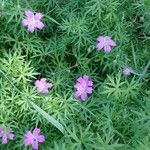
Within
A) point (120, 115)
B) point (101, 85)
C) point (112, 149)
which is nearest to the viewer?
point (112, 149)

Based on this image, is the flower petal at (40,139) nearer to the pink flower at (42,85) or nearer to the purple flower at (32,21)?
the pink flower at (42,85)

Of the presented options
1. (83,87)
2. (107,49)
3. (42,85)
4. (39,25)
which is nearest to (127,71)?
(107,49)

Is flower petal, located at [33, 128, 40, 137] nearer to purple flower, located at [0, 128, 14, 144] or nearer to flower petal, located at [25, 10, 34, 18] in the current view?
purple flower, located at [0, 128, 14, 144]

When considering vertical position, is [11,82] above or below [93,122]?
above

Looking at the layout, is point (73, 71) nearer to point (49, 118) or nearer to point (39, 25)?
point (39, 25)

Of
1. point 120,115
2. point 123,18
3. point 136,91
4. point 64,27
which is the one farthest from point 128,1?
point 120,115

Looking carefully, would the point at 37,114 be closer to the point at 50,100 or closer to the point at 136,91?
the point at 50,100
